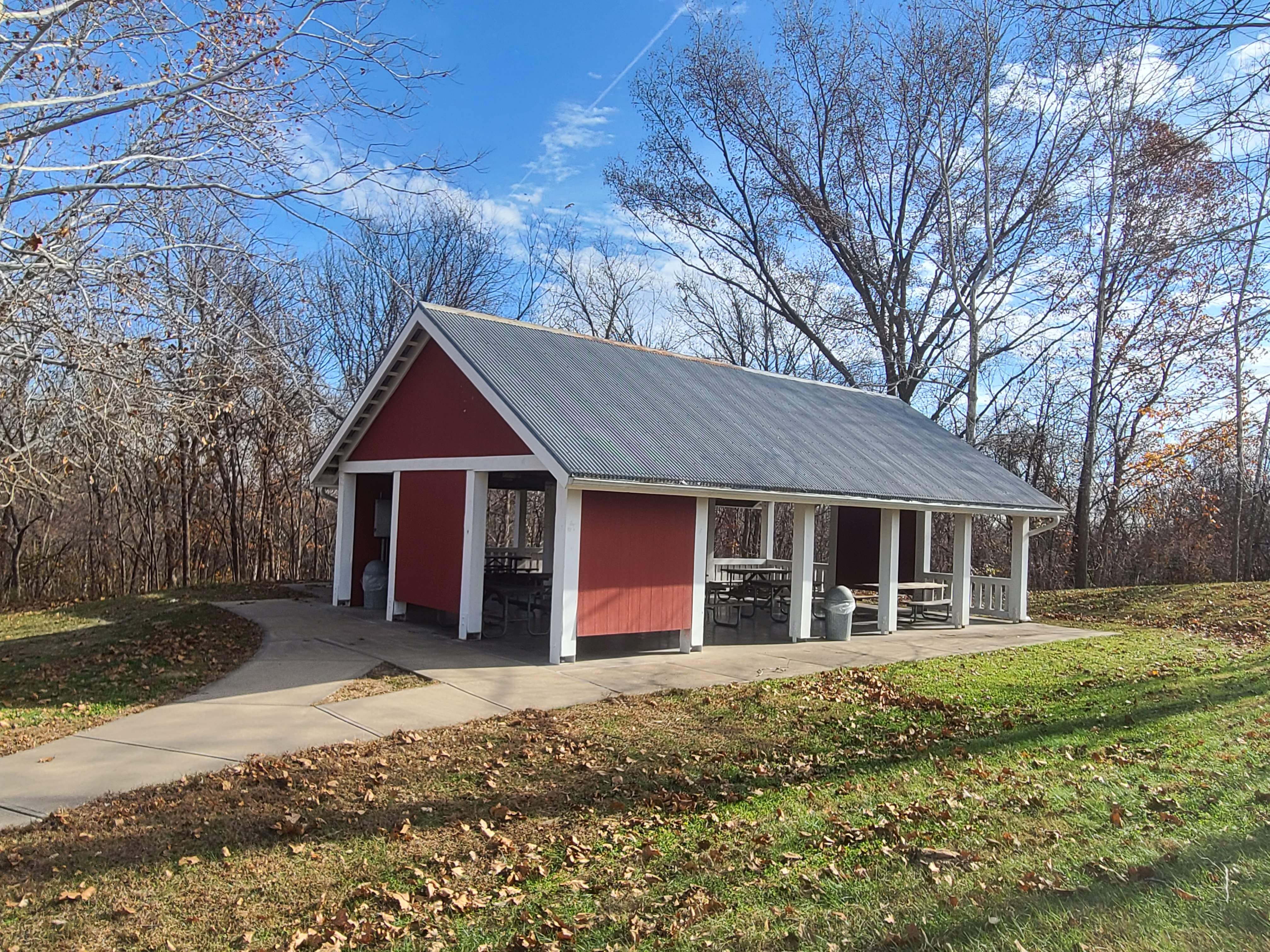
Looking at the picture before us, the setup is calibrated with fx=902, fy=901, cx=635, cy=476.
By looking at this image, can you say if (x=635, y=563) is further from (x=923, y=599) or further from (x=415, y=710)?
(x=923, y=599)

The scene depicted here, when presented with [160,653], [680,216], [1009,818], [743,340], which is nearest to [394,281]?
[1009,818]

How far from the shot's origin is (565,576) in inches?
440

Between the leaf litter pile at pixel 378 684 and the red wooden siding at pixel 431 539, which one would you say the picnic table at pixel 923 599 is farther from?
the leaf litter pile at pixel 378 684

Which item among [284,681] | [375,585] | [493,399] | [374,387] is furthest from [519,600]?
[284,681]

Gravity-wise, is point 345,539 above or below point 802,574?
above

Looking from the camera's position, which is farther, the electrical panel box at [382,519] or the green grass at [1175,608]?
the green grass at [1175,608]

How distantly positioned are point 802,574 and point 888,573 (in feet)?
7.38

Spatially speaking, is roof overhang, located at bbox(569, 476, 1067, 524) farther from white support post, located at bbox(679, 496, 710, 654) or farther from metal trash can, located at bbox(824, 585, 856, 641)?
metal trash can, located at bbox(824, 585, 856, 641)

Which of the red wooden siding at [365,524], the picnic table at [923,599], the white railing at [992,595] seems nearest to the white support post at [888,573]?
the picnic table at [923,599]

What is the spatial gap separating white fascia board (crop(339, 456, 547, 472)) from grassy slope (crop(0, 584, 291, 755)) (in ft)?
10.6

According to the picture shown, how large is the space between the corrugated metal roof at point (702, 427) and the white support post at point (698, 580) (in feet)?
2.61

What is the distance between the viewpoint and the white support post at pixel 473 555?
12672 mm

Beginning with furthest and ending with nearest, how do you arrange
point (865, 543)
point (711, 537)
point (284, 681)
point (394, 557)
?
1. point (711, 537)
2. point (865, 543)
3. point (394, 557)
4. point (284, 681)

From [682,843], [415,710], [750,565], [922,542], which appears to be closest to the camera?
[682,843]
